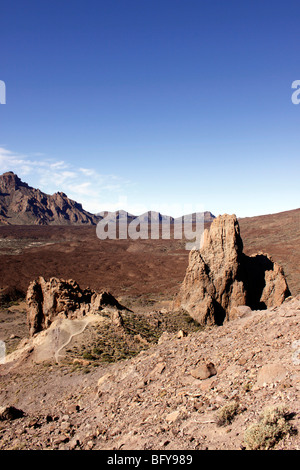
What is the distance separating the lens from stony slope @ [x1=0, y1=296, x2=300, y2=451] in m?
5.69

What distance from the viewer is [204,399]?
23.1 ft

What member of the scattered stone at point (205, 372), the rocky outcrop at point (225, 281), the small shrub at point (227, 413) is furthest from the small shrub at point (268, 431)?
the rocky outcrop at point (225, 281)

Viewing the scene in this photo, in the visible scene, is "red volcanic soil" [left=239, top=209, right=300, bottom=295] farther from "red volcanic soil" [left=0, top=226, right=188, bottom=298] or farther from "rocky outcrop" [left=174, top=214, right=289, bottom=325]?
"red volcanic soil" [left=0, top=226, right=188, bottom=298]

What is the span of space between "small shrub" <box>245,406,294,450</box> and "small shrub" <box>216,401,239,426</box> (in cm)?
70

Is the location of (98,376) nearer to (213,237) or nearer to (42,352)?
(42,352)

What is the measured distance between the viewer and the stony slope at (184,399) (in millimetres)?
5691

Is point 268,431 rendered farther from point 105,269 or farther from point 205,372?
point 105,269

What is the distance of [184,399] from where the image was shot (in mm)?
7402

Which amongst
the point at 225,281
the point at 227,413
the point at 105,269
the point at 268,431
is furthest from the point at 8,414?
the point at 105,269

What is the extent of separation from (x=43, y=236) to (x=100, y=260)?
2916 inches

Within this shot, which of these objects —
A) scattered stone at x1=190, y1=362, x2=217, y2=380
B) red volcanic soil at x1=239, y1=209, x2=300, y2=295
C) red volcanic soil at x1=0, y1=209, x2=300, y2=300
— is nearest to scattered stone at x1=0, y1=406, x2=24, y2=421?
scattered stone at x1=190, y1=362, x2=217, y2=380

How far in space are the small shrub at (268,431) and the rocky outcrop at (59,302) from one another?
16181mm

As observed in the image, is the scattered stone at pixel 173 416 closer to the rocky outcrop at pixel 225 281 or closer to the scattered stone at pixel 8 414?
the scattered stone at pixel 8 414

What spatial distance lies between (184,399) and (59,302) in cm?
1623
